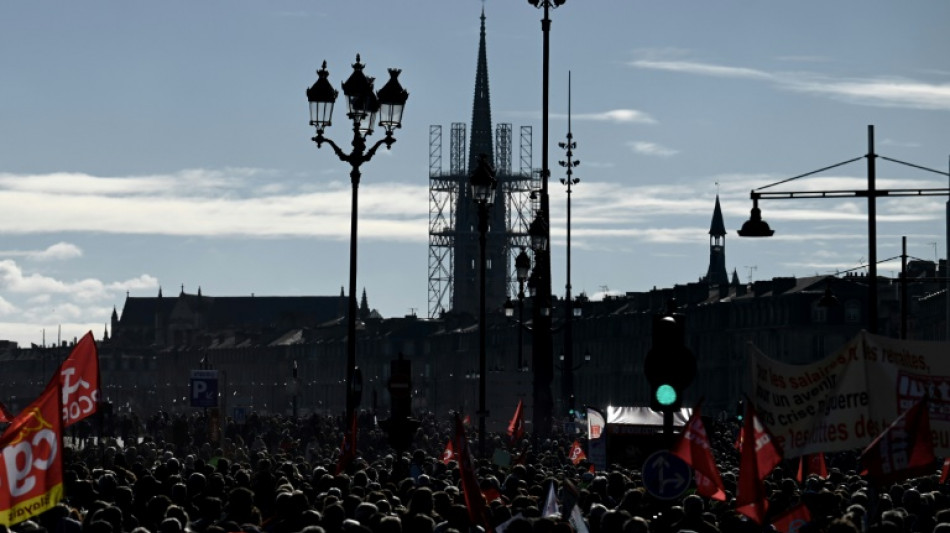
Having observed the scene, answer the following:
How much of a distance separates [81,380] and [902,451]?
10.3 metres

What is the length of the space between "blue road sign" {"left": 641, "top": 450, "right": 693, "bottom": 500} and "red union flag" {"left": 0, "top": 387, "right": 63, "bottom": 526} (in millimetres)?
4922

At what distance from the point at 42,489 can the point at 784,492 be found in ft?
28.9

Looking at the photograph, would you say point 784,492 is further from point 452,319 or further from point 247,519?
point 452,319

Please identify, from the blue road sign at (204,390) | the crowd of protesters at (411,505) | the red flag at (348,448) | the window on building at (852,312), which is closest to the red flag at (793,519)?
the crowd of protesters at (411,505)

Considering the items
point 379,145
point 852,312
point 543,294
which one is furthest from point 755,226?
point 852,312

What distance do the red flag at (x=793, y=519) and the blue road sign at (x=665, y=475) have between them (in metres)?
0.83

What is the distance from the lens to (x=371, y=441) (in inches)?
2271

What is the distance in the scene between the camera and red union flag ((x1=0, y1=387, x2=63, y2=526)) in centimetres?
1550

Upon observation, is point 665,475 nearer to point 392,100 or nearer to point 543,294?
point 392,100

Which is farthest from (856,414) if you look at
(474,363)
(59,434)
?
(474,363)

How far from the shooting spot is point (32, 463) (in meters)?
15.8

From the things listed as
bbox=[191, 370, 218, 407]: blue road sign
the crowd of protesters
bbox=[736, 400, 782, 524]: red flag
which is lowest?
the crowd of protesters

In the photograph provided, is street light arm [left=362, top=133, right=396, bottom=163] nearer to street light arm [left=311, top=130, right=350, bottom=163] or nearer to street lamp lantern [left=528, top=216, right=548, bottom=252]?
street light arm [left=311, top=130, right=350, bottom=163]

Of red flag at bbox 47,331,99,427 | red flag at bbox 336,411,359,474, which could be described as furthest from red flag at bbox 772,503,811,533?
red flag at bbox 336,411,359,474
